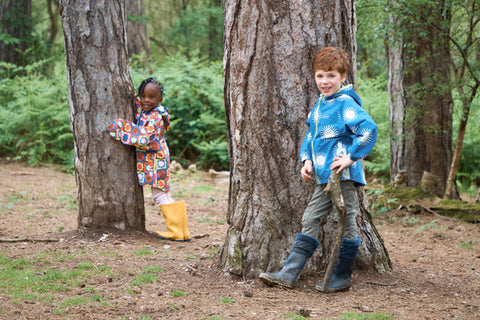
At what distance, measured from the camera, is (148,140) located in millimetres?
5316

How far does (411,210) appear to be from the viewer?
22.9 feet

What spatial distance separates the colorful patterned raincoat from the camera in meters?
5.23

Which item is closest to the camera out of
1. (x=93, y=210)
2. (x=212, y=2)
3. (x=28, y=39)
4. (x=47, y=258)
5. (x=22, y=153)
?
(x=47, y=258)

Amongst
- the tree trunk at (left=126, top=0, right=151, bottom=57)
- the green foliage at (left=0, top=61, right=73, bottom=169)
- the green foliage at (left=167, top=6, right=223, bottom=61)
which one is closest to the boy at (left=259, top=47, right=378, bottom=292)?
the green foliage at (left=0, top=61, right=73, bottom=169)

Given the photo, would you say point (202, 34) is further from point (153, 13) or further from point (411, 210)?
point (411, 210)

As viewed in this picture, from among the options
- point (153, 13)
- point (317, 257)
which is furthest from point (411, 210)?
point (153, 13)

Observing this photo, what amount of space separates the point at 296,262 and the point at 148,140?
248cm

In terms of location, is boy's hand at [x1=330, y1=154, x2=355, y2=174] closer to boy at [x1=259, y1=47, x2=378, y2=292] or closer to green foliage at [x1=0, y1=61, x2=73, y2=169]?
boy at [x1=259, y1=47, x2=378, y2=292]

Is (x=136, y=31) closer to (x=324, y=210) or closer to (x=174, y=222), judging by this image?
(x=174, y=222)

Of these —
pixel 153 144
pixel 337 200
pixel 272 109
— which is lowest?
pixel 337 200

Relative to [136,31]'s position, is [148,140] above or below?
below

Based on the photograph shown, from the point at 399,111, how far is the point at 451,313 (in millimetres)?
5065

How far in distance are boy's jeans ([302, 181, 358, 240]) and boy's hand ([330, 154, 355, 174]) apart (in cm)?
23

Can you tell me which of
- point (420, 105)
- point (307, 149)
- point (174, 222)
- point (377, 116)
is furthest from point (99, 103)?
point (377, 116)
